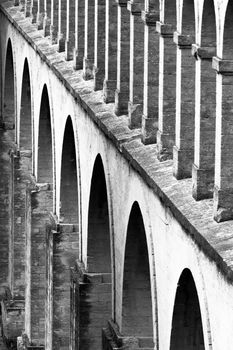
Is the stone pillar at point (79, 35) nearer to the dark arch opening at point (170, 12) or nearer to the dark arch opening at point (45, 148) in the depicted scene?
the dark arch opening at point (45, 148)

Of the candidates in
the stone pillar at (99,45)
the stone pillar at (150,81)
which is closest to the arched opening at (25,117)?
the stone pillar at (99,45)

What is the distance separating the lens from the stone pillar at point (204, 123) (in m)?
31.6

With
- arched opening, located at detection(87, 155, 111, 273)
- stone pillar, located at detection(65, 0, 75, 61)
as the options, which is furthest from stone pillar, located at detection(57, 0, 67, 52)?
arched opening, located at detection(87, 155, 111, 273)

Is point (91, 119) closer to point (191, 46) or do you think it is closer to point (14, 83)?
point (191, 46)

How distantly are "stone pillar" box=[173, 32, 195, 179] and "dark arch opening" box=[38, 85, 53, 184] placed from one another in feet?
71.5

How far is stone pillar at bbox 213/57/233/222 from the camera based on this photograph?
1185 inches

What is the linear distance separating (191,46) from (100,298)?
40.8 ft

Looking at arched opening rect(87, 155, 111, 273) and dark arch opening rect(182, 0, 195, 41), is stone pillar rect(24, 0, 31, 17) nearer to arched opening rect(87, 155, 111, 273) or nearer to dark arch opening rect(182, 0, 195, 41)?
arched opening rect(87, 155, 111, 273)

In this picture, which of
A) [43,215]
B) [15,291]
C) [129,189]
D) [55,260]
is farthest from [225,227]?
[15,291]

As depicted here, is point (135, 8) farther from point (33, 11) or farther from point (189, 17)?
point (33, 11)

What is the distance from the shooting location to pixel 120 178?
38.9 metres

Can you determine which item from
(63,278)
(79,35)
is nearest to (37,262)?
(63,278)

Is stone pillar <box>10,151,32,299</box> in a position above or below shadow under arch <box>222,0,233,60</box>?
below

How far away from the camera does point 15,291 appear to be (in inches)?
2383
